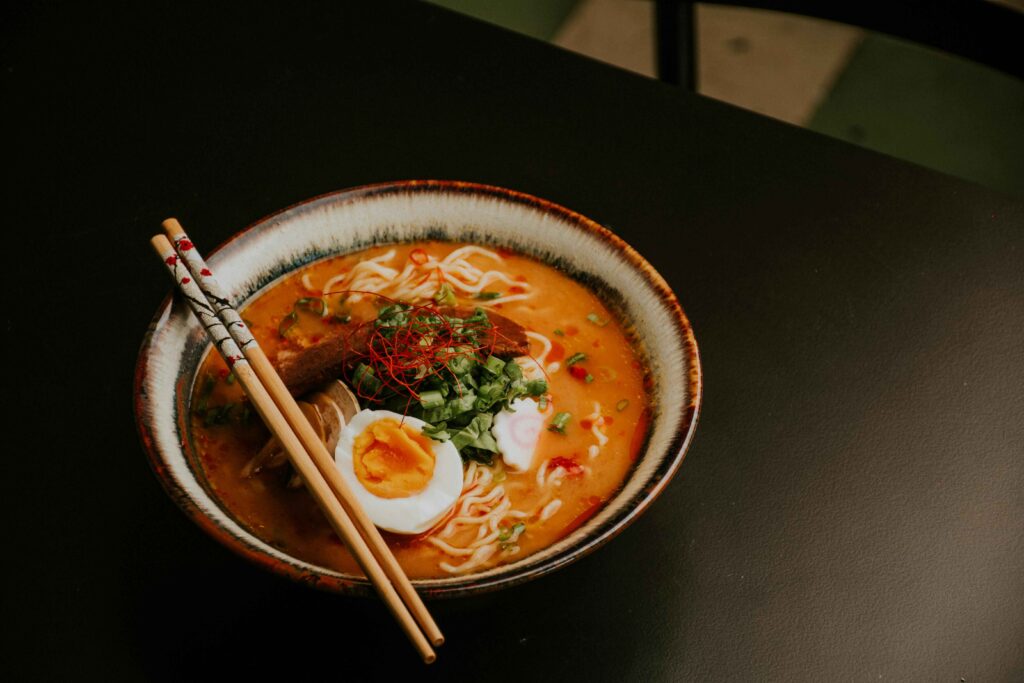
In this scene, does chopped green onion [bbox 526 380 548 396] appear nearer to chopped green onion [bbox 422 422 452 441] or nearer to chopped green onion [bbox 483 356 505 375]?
chopped green onion [bbox 483 356 505 375]

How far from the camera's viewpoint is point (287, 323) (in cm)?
176

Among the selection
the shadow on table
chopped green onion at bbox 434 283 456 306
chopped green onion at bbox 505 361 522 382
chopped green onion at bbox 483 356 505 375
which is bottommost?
the shadow on table

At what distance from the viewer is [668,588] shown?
1558 millimetres

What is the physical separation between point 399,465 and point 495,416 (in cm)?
19

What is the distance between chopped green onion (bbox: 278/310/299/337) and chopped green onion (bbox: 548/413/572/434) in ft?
1.75

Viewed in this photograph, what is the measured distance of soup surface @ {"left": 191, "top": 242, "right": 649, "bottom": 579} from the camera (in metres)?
1.49

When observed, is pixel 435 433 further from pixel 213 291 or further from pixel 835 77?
pixel 835 77

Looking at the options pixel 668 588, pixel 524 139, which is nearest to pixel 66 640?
pixel 668 588

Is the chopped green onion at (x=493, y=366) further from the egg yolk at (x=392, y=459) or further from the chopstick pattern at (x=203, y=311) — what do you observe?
the chopstick pattern at (x=203, y=311)

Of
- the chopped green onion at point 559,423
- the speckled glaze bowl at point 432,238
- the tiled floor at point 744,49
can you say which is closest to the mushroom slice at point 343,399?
the speckled glaze bowl at point 432,238

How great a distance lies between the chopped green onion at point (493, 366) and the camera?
5.32 feet

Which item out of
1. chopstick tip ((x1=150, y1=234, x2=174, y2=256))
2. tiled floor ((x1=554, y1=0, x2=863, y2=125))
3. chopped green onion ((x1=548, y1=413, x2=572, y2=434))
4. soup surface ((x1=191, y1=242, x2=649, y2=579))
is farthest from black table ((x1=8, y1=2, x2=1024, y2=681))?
tiled floor ((x1=554, y1=0, x2=863, y2=125))

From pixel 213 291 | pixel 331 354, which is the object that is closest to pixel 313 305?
pixel 331 354

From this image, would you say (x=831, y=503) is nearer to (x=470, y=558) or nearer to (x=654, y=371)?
(x=654, y=371)
